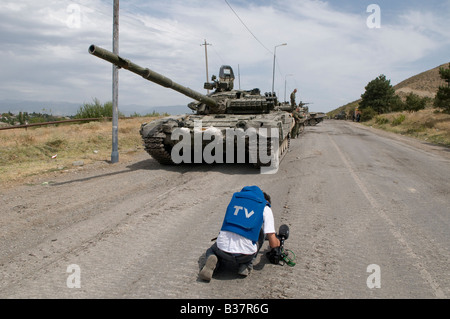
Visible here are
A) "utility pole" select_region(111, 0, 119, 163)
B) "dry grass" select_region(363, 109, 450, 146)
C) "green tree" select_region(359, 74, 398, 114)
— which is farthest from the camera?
"green tree" select_region(359, 74, 398, 114)

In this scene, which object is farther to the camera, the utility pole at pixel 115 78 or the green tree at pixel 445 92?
the green tree at pixel 445 92

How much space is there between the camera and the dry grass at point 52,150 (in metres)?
9.79

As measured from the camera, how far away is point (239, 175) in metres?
8.81

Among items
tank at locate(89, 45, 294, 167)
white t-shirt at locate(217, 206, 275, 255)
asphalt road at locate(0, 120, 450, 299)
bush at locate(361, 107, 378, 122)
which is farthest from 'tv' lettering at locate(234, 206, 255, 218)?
bush at locate(361, 107, 378, 122)

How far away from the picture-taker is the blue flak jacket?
3.54 m

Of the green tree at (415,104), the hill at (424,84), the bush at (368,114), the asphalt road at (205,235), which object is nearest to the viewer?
the asphalt road at (205,235)

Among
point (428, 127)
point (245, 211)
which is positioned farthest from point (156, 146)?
point (428, 127)

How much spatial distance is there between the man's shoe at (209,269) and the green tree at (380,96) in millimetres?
52009

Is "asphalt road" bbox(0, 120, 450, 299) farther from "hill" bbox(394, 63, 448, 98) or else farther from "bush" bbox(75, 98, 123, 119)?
"hill" bbox(394, 63, 448, 98)

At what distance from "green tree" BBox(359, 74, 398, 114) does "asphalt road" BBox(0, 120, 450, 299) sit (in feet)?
150

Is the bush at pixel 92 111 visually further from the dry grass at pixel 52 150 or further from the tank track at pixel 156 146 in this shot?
the tank track at pixel 156 146

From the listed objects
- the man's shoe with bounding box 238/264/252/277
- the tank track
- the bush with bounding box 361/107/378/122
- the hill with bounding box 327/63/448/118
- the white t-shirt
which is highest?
the hill with bounding box 327/63/448/118

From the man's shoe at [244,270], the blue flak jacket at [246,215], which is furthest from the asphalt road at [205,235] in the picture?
the blue flak jacket at [246,215]

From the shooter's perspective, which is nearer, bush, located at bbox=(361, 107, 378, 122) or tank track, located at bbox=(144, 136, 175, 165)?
tank track, located at bbox=(144, 136, 175, 165)
